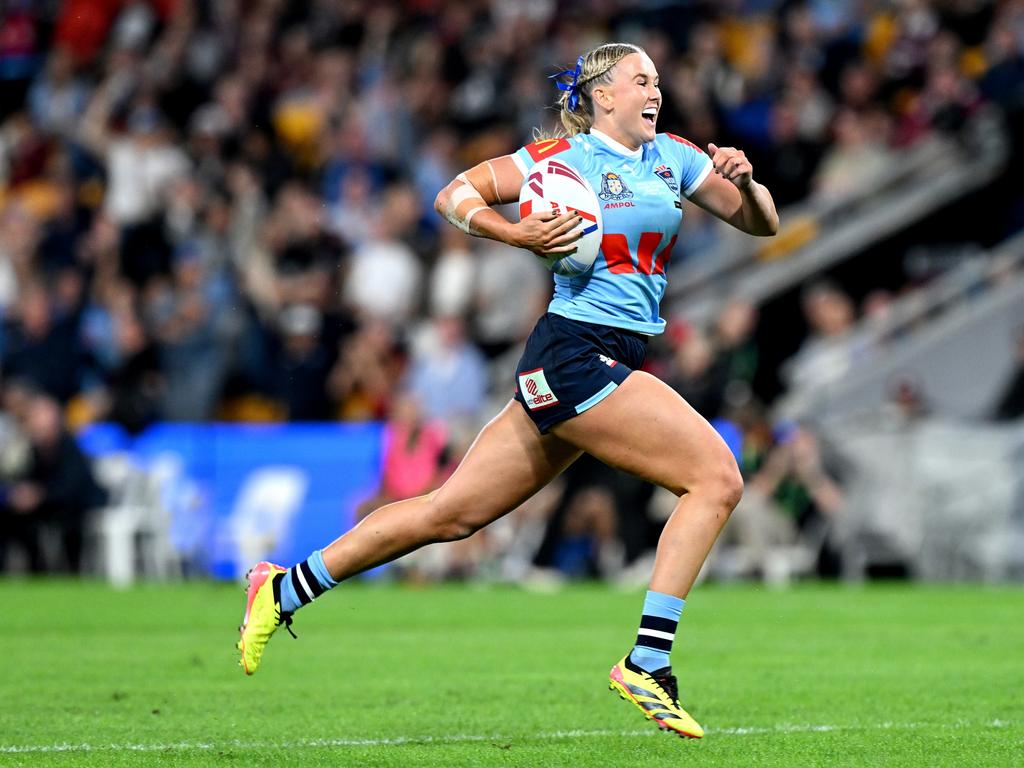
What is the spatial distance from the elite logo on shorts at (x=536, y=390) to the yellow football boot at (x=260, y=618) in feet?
4.06

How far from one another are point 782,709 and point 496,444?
1.84 metres

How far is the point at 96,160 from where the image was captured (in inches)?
903

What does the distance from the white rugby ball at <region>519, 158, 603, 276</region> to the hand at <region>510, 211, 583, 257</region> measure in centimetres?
7

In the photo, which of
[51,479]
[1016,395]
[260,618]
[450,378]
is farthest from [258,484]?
[260,618]

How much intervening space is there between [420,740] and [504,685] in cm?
196

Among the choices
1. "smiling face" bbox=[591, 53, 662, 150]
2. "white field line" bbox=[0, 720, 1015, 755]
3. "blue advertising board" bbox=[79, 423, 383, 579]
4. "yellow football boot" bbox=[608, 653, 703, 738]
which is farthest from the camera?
"blue advertising board" bbox=[79, 423, 383, 579]

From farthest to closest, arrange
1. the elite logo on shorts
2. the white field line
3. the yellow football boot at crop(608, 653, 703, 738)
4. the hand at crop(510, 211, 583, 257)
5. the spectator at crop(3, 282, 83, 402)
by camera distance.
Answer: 1. the spectator at crop(3, 282, 83, 402)
2. the elite logo on shorts
3. the white field line
4. the hand at crop(510, 211, 583, 257)
5. the yellow football boot at crop(608, 653, 703, 738)

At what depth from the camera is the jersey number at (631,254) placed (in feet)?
22.5

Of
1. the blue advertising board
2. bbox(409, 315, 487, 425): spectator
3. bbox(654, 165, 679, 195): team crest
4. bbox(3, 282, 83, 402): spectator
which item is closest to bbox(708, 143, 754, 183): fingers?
bbox(654, 165, 679, 195): team crest

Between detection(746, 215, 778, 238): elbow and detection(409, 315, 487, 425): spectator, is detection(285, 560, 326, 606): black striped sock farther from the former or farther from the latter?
detection(409, 315, 487, 425): spectator

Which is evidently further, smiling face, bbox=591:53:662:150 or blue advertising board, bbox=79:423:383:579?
blue advertising board, bbox=79:423:383:579

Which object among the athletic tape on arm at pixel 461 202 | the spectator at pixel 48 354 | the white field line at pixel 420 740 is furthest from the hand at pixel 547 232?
the spectator at pixel 48 354

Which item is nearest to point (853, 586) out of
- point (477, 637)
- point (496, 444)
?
point (477, 637)

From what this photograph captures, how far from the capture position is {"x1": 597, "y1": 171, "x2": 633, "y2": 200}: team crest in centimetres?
686
